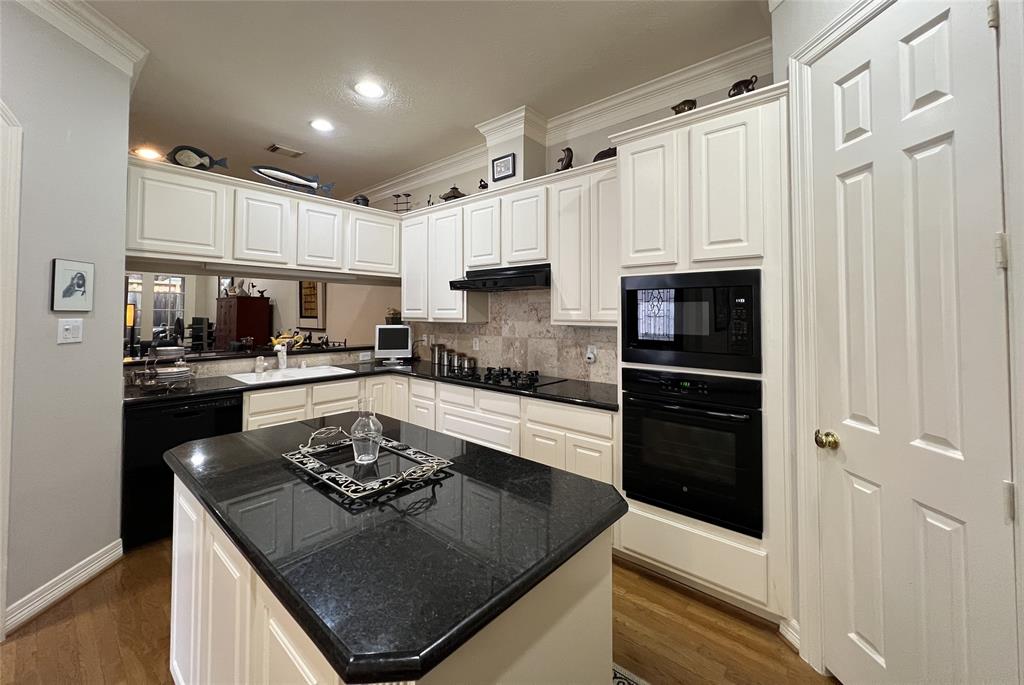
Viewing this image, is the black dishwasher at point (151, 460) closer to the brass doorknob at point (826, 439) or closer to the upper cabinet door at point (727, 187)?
the upper cabinet door at point (727, 187)

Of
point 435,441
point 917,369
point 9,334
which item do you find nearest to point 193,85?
point 9,334

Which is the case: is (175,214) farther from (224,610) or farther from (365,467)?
(224,610)

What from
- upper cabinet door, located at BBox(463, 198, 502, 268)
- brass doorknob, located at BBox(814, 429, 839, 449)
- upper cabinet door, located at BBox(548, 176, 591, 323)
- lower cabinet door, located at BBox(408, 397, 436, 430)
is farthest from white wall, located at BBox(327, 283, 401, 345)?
brass doorknob, located at BBox(814, 429, 839, 449)

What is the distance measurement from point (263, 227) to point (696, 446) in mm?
3366

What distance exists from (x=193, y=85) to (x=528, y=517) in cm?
340

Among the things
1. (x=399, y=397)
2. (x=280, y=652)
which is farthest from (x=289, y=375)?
(x=280, y=652)

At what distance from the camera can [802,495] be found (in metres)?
1.69

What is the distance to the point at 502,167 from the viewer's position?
3195mm

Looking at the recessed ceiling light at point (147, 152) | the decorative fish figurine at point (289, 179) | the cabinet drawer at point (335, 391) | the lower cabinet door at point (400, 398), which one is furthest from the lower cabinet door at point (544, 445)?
the recessed ceiling light at point (147, 152)

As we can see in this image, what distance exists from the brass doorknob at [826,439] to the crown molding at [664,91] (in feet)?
6.68

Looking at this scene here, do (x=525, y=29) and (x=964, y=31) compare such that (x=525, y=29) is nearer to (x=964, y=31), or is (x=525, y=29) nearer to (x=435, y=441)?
(x=964, y=31)

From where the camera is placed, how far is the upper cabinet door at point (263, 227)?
3096 millimetres

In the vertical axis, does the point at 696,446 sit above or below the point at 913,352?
below

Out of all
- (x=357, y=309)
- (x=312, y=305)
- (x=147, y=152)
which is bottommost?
(x=357, y=309)
